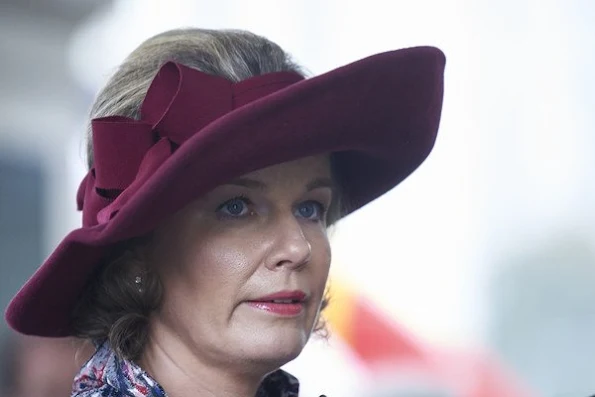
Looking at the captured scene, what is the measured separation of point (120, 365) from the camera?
141cm

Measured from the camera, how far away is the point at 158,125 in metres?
1.36

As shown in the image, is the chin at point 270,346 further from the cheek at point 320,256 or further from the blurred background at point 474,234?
the blurred background at point 474,234

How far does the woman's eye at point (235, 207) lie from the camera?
1.41m

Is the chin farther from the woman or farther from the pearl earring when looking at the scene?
the pearl earring

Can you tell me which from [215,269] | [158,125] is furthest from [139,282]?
[158,125]

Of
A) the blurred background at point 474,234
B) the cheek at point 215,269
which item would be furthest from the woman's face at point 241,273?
the blurred background at point 474,234

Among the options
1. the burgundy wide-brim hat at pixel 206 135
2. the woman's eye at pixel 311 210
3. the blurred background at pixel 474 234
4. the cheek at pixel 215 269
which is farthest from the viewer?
the blurred background at pixel 474 234

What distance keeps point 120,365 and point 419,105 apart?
556 mm

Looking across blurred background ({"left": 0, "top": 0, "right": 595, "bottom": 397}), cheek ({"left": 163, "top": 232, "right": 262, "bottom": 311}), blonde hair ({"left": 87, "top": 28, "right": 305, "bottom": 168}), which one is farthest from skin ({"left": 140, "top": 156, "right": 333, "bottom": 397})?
blurred background ({"left": 0, "top": 0, "right": 595, "bottom": 397})

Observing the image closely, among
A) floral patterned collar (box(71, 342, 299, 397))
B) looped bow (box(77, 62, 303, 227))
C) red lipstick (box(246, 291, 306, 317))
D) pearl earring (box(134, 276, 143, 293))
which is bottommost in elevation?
floral patterned collar (box(71, 342, 299, 397))

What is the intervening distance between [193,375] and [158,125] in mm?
352

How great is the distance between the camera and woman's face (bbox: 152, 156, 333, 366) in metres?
1.38

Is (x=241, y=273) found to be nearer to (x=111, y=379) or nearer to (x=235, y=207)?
(x=235, y=207)

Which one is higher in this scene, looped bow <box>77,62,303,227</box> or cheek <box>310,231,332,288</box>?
looped bow <box>77,62,303,227</box>
